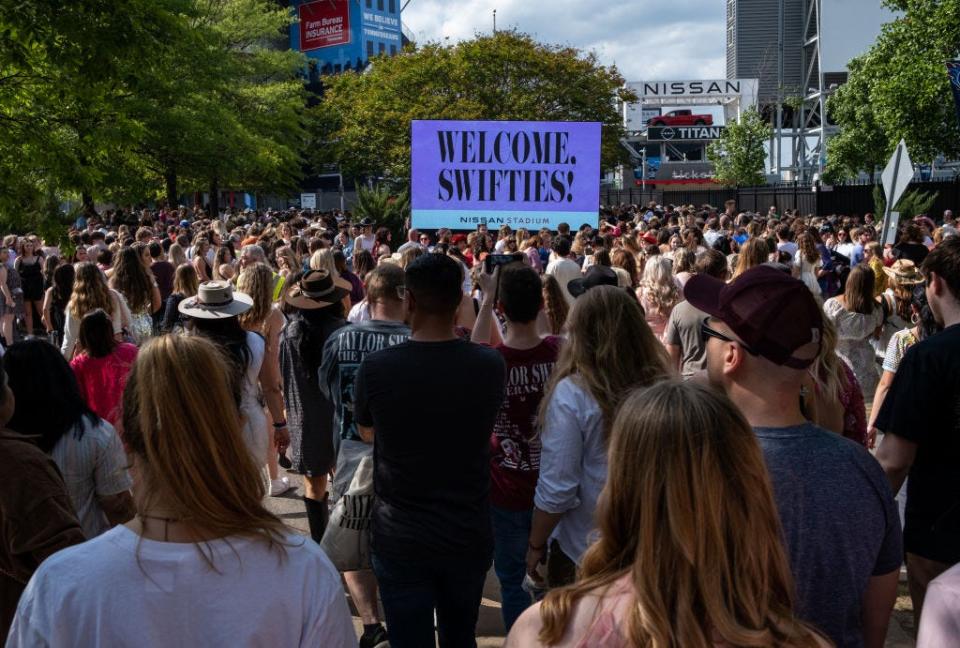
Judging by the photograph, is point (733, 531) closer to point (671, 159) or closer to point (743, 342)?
point (743, 342)

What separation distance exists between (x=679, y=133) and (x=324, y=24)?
119ft

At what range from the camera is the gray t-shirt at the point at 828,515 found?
236cm

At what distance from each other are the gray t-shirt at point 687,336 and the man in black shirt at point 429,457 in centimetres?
252

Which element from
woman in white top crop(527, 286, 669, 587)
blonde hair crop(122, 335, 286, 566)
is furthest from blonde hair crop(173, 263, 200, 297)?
blonde hair crop(122, 335, 286, 566)

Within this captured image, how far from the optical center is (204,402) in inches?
83.4

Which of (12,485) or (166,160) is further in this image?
(166,160)

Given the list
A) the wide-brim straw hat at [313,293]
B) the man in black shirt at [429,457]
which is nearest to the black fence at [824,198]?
the wide-brim straw hat at [313,293]

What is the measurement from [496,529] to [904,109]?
24.5 metres

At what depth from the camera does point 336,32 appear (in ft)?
270

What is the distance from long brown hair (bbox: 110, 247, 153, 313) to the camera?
8.31m

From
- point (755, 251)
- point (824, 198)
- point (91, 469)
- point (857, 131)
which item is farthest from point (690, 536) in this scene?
point (857, 131)

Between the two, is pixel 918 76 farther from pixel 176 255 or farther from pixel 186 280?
pixel 186 280

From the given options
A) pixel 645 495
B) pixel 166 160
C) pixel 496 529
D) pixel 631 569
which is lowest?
pixel 496 529

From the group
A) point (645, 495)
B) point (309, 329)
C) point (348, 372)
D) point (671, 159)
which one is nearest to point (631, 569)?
point (645, 495)
